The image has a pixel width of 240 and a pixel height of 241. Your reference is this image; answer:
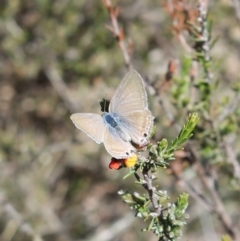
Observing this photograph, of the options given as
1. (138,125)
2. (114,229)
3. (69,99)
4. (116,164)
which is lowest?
(116,164)

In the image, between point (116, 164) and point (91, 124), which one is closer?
point (116, 164)

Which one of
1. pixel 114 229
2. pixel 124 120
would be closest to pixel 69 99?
pixel 114 229

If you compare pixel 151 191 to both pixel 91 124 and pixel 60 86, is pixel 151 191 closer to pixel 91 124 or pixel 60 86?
pixel 91 124

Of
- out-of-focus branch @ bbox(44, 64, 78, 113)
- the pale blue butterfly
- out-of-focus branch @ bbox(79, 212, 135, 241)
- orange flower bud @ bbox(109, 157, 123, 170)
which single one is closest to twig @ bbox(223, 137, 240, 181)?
the pale blue butterfly

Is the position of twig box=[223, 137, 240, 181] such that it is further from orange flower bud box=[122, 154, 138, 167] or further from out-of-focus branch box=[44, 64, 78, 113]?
out-of-focus branch box=[44, 64, 78, 113]

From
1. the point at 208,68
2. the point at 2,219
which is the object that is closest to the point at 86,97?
the point at 2,219

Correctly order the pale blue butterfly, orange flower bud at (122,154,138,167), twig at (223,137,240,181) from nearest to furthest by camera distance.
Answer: orange flower bud at (122,154,138,167)
the pale blue butterfly
twig at (223,137,240,181)

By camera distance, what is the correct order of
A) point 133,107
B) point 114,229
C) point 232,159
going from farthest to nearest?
point 114,229 → point 232,159 → point 133,107

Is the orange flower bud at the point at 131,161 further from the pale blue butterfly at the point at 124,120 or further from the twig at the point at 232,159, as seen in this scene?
the twig at the point at 232,159

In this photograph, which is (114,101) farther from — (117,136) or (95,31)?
(95,31)
